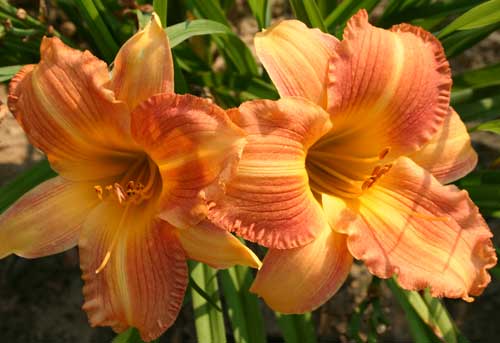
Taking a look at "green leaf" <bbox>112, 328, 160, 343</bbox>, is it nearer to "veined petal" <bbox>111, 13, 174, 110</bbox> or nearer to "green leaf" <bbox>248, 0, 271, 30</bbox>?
"veined petal" <bbox>111, 13, 174, 110</bbox>

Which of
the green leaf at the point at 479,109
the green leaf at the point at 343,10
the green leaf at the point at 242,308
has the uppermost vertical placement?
the green leaf at the point at 343,10

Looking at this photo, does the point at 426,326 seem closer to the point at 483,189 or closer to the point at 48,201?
the point at 483,189

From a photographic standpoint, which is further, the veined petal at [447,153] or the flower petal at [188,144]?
the veined petal at [447,153]

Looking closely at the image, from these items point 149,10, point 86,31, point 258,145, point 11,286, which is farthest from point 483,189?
point 11,286

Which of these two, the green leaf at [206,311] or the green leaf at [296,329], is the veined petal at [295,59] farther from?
the green leaf at [296,329]

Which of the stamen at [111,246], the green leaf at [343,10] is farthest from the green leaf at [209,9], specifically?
the stamen at [111,246]
